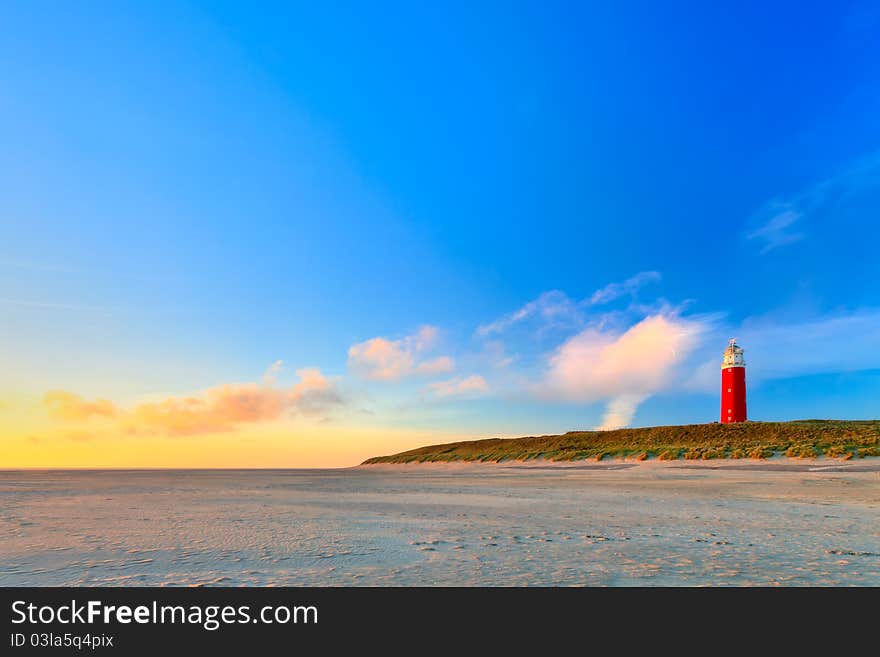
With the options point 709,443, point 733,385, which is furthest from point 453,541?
point 733,385

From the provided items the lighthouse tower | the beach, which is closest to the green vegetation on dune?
the lighthouse tower

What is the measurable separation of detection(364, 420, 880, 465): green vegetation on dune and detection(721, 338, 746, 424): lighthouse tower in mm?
8595

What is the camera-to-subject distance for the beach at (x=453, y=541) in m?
→ 6.07

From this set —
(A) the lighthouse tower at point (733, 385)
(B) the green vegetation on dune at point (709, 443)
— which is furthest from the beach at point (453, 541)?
(A) the lighthouse tower at point (733, 385)

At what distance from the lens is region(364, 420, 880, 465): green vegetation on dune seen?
34188 millimetres

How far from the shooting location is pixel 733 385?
59.7m

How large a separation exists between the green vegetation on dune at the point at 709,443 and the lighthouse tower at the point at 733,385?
8.59m

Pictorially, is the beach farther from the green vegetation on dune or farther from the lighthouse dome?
the lighthouse dome

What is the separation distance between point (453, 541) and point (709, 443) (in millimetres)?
41036

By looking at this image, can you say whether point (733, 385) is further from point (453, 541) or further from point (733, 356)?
point (453, 541)

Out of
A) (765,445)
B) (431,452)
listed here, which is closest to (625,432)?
(765,445)

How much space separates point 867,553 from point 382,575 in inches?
273
